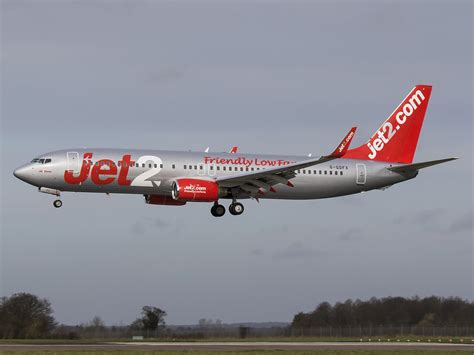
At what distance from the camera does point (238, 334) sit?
85.0 m

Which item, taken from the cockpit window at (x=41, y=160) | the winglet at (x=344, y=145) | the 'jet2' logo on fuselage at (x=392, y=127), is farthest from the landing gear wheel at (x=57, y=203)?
the 'jet2' logo on fuselage at (x=392, y=127)

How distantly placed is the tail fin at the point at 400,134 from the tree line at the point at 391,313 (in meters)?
29.8

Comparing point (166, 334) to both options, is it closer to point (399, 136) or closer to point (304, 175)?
point (304, 175)

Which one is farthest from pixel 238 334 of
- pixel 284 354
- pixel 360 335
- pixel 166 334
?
pixel 284 354

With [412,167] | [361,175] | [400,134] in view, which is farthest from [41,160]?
[400,134]

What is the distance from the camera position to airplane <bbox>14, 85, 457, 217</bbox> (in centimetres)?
7662

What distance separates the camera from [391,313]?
11894 centimetres

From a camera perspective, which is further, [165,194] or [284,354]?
[165,194]

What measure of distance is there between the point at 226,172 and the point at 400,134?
18026 mm

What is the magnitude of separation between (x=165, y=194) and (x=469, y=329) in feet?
104

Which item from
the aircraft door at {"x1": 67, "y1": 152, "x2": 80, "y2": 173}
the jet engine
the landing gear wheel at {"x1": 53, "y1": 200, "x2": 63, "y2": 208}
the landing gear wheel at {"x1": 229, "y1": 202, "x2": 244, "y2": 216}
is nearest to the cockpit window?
the aircraft door at {"x1": 67, "y1": 152, "x2": 80, "y2": 173}

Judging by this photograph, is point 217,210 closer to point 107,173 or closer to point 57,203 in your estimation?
point 107,173

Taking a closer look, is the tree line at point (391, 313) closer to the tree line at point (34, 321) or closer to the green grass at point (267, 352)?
the tree line at point (34, 321)

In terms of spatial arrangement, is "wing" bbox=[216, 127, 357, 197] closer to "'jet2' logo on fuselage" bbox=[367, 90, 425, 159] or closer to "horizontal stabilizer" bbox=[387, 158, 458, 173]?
"horizontal stabilizer" bbox=[387, 158, 458, 173]
